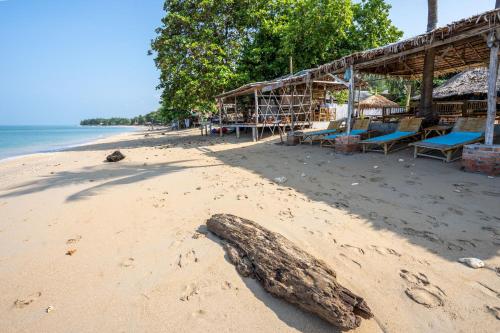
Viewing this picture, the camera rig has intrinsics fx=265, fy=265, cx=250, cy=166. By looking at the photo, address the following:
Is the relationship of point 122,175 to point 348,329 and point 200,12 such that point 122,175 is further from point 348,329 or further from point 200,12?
point 200,12

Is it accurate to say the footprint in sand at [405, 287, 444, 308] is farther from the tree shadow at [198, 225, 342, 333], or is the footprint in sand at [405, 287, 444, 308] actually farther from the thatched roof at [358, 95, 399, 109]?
the thatched roof at [358, 95, 399, 109]

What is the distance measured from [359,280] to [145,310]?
182cm

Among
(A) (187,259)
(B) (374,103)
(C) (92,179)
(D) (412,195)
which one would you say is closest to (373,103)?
(B) (374,103)

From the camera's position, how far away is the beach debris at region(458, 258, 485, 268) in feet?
7.91

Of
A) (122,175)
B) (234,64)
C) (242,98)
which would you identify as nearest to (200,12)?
(234,64)

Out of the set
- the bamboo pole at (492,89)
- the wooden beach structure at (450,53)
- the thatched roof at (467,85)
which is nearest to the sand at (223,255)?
the bamboo pole at (492,89)

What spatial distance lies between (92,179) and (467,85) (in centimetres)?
1639

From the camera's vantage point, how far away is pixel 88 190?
5.68 metres

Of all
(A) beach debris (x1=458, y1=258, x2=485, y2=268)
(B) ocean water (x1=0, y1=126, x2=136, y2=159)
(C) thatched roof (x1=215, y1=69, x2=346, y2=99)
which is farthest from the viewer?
(B) ocean water (x1=0, y1=126, x2=136, y2=159)

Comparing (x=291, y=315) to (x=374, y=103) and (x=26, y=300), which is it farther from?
(x=374, y=103)

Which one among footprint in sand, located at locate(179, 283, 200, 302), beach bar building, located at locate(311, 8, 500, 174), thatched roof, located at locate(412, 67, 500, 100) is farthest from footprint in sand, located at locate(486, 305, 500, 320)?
thatched roof, located at locate(412, 67, 500, 100)

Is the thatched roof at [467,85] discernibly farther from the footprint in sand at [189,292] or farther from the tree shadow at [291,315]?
the footprint in sand at [189,292]

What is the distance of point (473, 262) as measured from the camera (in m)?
2.44

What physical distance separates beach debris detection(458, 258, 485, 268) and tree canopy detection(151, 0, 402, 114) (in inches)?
588
